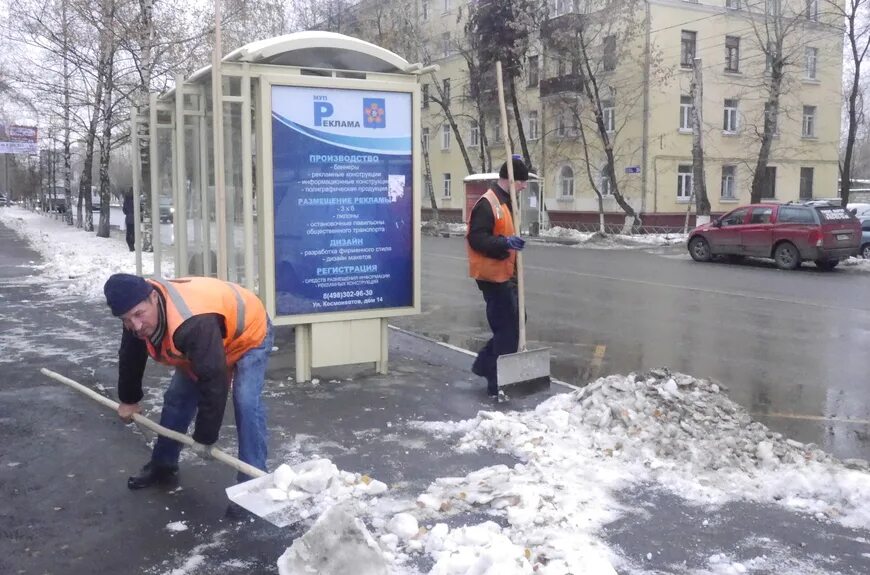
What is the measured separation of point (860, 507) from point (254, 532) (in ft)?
10.4

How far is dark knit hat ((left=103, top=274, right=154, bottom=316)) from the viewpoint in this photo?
3.56m

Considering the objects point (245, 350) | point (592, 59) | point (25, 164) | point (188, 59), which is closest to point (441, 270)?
point (188, 59)

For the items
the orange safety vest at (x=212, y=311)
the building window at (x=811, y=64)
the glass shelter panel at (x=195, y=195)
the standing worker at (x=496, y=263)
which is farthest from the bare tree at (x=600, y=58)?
the orange safety vest at (x=212, y=311)

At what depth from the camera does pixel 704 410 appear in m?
5.57

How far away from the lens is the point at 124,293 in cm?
356

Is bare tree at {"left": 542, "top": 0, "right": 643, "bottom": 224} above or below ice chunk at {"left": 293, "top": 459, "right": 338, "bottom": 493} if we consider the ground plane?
above

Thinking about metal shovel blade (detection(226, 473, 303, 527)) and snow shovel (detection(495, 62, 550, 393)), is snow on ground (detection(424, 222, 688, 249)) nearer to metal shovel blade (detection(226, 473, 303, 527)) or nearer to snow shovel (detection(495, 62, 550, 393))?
snow shovel (detection(495, 62, 550, 393))

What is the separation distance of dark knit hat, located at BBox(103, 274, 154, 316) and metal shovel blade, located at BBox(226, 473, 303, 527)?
1012mm

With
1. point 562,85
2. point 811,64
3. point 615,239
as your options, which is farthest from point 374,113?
point 811,64

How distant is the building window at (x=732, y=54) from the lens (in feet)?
118

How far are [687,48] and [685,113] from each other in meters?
2.78

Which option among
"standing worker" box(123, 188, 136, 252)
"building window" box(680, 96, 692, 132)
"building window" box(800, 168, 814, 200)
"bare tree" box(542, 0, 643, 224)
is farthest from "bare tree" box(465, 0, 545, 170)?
"standing worker" box(123, 188, 136, 252)

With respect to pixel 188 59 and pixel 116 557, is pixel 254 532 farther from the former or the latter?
pixel 188 59

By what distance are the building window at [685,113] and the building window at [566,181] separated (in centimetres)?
551
